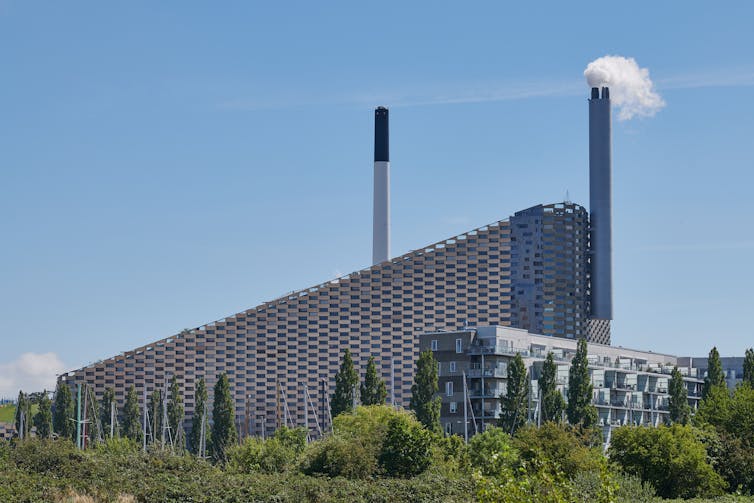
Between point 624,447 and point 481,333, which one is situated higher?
point 481,333

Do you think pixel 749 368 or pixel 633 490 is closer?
pixel 633 490

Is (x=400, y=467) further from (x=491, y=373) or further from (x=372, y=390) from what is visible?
(x=491, y=373)

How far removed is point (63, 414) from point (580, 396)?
75920 millimetres


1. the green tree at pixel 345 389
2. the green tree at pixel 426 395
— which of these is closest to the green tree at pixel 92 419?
the green tree at pixel 345 389

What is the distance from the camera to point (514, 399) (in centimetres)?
12550

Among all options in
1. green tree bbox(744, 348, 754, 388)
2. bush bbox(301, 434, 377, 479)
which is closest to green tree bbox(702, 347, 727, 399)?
green tree bbox(744, 348, 754, 388)

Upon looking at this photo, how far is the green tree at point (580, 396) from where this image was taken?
124250mm

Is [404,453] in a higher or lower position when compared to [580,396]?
lower

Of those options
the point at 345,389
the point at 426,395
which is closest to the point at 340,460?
the point at 426,395

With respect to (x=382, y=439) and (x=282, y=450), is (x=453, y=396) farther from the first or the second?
(x=382, y=439)

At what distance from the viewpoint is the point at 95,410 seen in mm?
160625

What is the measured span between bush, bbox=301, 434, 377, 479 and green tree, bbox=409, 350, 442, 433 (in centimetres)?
4302

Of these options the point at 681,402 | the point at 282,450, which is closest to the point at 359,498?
the point at 282,450

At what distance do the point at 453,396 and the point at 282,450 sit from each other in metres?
42.8
